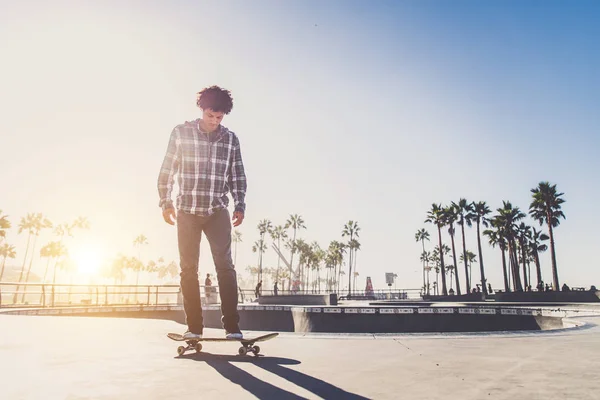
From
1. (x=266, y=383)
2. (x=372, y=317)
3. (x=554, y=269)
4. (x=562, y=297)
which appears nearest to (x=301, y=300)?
(x=372, y=317)

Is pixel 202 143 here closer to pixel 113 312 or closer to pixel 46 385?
pixel 46 385

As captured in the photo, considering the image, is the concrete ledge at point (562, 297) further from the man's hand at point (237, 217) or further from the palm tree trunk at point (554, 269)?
the man's hand at point (237, 217)

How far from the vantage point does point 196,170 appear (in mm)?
3654

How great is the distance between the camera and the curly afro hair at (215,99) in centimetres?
377

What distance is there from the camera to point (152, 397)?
69.3 inches

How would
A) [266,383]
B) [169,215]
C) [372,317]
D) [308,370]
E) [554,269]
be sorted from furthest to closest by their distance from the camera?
[554,269]
[372,317]
[169,215]
[308,370]
[266,383]

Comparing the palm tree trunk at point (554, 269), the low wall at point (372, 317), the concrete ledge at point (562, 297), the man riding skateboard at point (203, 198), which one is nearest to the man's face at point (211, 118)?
the man riding skateboard at point (203, 198)

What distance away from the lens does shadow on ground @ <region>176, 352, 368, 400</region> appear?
5.95 feet

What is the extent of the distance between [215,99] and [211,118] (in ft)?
0.66

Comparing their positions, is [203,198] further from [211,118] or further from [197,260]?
[211,118]

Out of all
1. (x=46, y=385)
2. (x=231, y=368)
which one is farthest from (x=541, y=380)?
(x=46, y=385)

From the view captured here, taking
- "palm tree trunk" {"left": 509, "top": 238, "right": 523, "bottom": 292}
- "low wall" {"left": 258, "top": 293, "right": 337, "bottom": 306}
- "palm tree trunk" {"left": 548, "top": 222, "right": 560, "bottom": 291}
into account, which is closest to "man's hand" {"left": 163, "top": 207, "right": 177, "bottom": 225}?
"low wall" {"left": 258, "top": 293, "right": 337, "bottom": 306}

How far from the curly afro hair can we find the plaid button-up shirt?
20 centimetres

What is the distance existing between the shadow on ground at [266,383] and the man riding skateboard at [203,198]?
508mm
